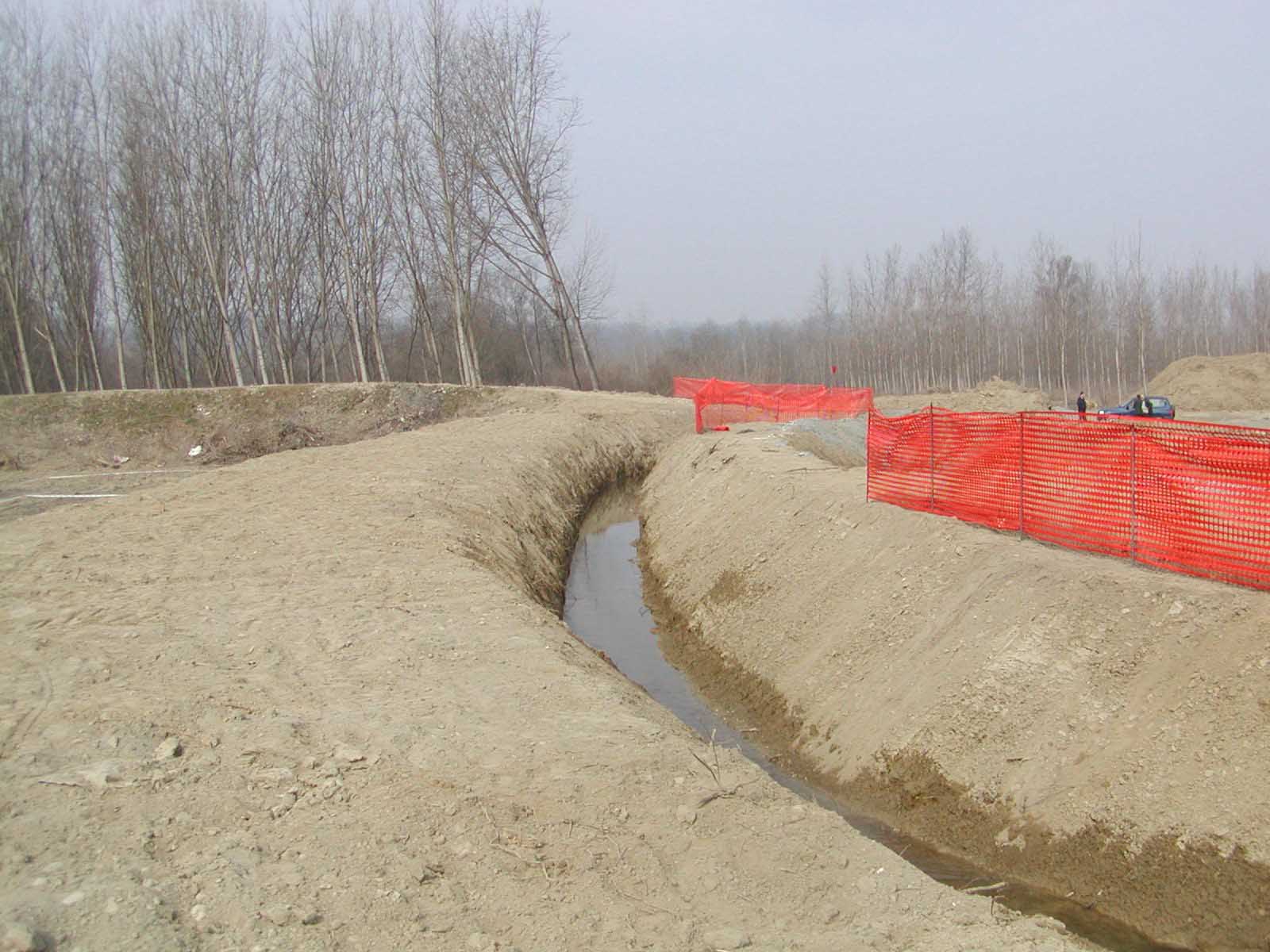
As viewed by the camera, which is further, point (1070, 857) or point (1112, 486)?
point (1112, 486)

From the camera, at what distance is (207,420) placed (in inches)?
1223

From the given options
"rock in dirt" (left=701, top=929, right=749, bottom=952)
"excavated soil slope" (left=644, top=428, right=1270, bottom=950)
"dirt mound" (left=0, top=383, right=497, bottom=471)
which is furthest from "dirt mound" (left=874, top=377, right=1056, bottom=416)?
"rock in dirt" (left=701, top=929, right=749, bottom=952)

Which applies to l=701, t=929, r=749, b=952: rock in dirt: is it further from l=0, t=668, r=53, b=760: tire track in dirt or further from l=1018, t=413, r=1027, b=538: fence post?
l=1018, t=413, r=1027, b=538: fence post

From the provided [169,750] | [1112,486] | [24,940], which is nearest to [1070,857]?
[1112,486]

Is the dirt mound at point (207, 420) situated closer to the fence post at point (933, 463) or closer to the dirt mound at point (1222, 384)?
the fence post at point (933, 463)

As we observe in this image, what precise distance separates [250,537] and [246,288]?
3105 cm

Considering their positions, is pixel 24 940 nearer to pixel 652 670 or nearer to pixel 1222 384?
pixel 652 670

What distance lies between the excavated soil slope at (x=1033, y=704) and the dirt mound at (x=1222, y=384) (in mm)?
35056

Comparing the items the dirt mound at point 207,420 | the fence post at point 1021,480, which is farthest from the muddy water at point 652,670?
the dirt mound at point 207,420

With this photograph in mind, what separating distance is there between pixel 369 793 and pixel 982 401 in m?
37.0

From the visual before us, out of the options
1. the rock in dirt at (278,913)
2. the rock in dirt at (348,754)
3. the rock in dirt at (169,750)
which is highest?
the rock in dirt at (169,750)

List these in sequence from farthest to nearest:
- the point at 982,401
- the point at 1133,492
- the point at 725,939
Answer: the point at 982,401, the point at 1133,492, the point at 725,939

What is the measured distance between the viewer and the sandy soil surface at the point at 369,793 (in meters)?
4.62

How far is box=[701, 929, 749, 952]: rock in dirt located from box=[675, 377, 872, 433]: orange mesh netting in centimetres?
2163
